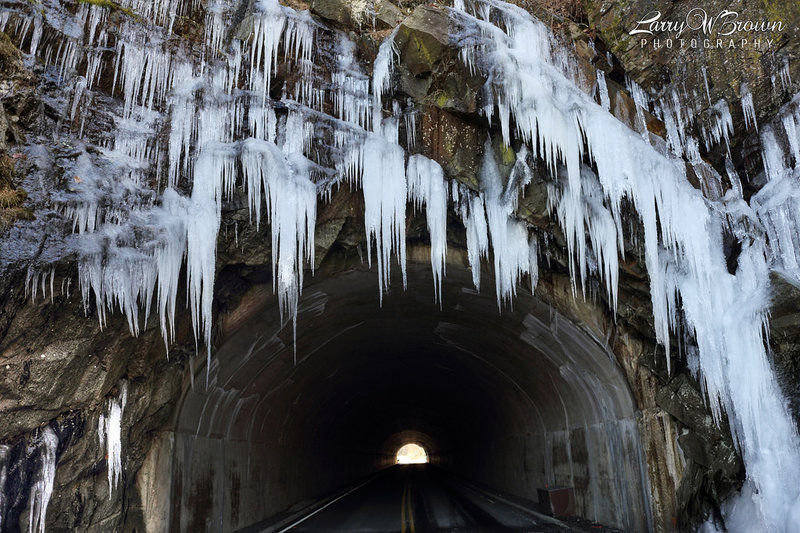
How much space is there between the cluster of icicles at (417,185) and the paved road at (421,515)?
5107 mm

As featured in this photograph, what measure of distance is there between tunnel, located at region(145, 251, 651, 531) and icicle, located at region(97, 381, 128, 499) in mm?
889

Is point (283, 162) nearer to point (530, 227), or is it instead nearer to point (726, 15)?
point (530, 227)

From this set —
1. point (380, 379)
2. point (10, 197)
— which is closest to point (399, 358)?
point (380, 379)

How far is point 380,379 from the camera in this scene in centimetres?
2095

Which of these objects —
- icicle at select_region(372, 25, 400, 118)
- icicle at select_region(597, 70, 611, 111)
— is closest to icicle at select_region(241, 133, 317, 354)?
icicle at select_region(372, 25, 400, 118)

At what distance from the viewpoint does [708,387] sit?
8742mm

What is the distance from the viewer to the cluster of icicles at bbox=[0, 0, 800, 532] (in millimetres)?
7820

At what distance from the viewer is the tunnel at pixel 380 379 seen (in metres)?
9.98

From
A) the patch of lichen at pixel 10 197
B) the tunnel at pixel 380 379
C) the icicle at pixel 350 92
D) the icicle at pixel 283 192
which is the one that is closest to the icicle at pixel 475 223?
the tunnel at pixel 380 379

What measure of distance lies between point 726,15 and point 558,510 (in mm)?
10597

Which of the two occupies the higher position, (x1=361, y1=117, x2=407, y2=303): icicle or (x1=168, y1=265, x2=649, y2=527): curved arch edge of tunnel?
(x1=361, y1=117, x2=407, y2=303): icicle

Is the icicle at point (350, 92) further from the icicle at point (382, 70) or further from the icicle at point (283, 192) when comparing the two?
the icicle at point (283, 192)

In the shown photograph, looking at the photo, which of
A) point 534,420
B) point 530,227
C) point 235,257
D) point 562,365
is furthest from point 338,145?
point 534,420

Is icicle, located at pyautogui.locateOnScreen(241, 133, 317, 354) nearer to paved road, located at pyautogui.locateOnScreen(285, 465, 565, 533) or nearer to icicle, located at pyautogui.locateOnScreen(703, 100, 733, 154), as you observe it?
paved road, located at pyautogui.locateOnScreen(285, 465, 565, 533)
